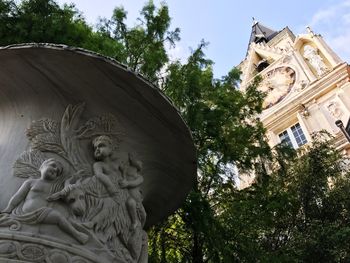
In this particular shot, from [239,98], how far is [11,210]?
303 inches

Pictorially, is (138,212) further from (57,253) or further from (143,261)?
(57,253)

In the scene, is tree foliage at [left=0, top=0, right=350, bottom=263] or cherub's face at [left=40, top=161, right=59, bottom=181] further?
tree foliage at [left=0, top=0, right=350, bottom=263]

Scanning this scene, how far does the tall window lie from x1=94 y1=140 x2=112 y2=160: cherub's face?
23043 mm

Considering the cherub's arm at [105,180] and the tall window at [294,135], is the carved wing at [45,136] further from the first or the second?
the tall window at [294,135]

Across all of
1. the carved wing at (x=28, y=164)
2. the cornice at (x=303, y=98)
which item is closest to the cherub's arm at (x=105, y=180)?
the carved wing at (x=28, y=164)

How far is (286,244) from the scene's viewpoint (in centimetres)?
1090

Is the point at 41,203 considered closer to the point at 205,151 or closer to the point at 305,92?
the point at 205,151

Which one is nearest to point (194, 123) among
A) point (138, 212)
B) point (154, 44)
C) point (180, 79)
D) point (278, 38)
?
point (180, 79)

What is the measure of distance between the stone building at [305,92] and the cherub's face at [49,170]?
20870 millimetres

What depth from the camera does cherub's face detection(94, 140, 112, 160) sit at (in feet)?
14.5

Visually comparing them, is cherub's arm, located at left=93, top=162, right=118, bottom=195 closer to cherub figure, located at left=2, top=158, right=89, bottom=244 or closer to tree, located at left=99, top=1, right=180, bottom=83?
cherub figure, located at left=2, top=158, right=89, bottom=244

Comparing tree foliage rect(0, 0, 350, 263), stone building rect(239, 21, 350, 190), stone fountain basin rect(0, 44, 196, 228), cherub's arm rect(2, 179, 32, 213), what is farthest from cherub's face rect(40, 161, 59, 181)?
stone building rect(239, 21, 350, 190)

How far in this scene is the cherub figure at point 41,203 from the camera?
3.65m

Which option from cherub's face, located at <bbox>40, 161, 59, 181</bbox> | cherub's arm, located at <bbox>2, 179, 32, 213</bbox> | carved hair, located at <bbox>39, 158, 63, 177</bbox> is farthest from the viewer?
carved hair, located at <bbox>39, 158, 63, 177</bbox>
